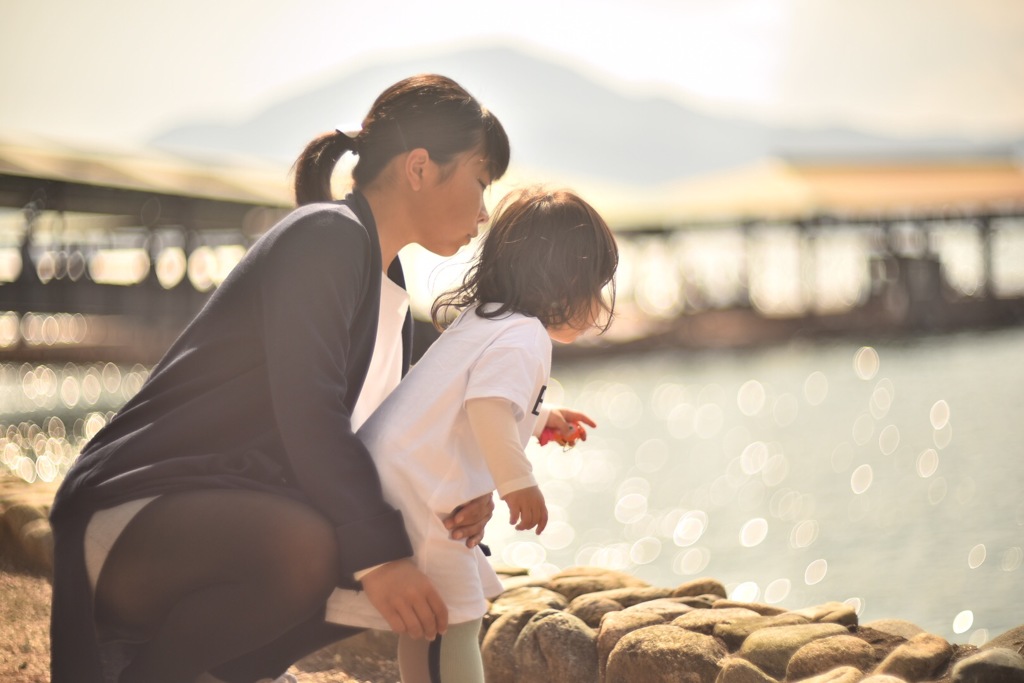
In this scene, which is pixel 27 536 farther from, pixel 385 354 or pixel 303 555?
pixel 303 555

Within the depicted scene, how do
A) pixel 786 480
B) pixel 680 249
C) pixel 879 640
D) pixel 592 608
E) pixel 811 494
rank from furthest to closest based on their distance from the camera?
pixel 680 249 < pixel 786 480 < pixel 811 494 < pixel 592 608 < pixel 879 640

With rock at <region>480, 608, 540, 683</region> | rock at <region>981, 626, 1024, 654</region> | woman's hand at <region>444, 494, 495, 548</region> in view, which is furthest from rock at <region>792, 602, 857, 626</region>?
woman's hand at <region>444, 494, 495, 548</region>

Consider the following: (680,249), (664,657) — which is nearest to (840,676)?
(664,657)

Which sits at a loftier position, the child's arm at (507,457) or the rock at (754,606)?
the child's arm at (507,457)

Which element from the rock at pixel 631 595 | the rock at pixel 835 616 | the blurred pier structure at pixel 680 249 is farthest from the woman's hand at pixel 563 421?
the blurred pier structure at pixel 680 249

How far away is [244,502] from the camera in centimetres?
191

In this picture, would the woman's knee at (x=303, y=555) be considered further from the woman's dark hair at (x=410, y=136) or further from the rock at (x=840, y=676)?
the rock at (x=840, y=676)

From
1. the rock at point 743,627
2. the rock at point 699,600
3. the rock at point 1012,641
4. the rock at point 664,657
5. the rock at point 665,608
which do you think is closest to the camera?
the rock at point 1012,641

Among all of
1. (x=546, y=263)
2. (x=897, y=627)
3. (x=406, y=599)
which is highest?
(x=546, y=263)

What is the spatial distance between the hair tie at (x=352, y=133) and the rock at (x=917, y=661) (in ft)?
5.17

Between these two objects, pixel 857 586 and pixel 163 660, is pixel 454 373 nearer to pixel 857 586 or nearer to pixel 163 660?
pixel 163 660

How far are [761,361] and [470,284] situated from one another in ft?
94.4

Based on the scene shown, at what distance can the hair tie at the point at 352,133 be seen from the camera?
88.4 inches

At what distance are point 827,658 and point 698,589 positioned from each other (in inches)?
34.9
